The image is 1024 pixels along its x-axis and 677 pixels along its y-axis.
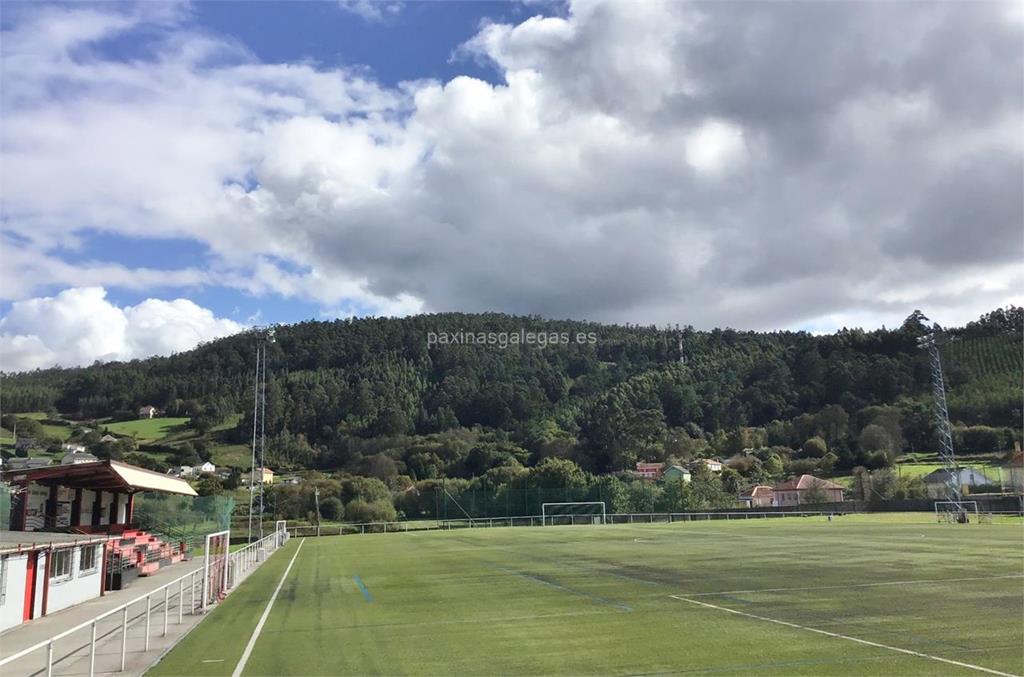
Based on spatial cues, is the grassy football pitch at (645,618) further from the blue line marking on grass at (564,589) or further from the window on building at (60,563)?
the window on building at (60,563)

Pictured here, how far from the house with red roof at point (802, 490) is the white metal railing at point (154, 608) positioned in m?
67.5

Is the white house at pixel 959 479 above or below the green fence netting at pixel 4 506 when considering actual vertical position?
below

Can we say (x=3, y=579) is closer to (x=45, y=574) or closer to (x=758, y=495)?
(x=45, y=574)

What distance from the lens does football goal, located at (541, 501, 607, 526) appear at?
7281 centimetres

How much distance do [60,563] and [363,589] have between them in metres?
8.39

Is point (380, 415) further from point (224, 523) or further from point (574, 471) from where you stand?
point (224, 523)

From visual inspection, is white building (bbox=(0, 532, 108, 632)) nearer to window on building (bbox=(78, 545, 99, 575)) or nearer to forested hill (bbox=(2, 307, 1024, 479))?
window on building (bbox=(78, 545, 99, 575))

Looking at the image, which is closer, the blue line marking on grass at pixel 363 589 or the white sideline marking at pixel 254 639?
the white sideline marking at pixel 254 639

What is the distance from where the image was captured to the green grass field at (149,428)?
130 meters

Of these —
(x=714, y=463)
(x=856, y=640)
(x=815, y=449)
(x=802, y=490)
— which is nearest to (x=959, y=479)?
(x=802, y=490)

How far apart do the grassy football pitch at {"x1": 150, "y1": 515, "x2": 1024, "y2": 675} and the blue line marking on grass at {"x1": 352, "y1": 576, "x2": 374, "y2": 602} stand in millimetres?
34

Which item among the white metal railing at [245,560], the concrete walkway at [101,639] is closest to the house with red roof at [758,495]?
the white metal railing at [245,560]

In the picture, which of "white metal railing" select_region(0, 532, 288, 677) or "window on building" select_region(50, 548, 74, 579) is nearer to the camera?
"white metal railing" select_region(0, 532, 288, 677)

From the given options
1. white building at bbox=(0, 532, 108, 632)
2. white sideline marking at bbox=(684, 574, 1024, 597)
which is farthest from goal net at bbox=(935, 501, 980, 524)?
white building at bbox=(0, 532, 108, 632)
